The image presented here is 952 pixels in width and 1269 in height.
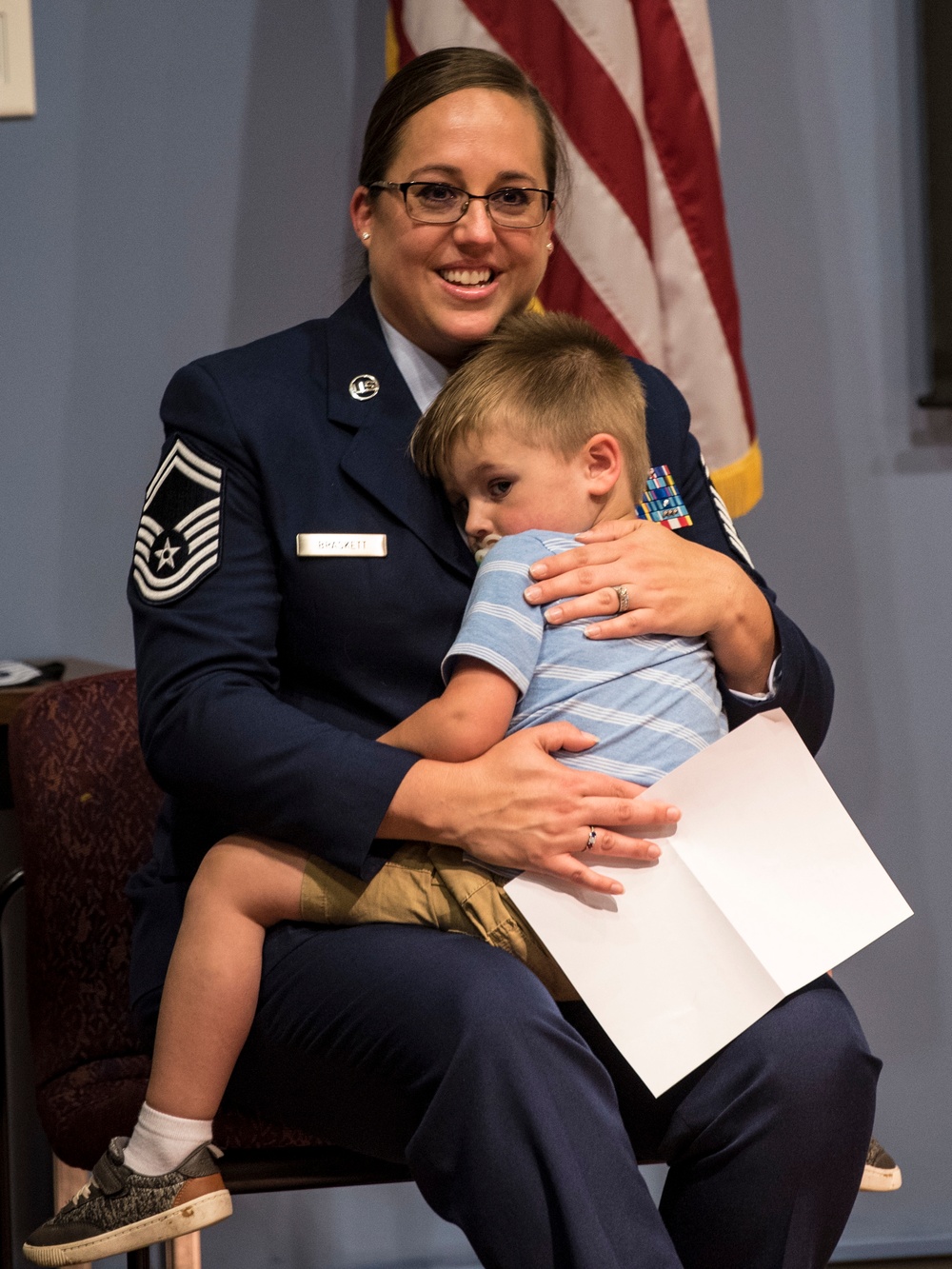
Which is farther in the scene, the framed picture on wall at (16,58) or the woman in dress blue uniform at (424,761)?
the framed picture on wall at (16,58)

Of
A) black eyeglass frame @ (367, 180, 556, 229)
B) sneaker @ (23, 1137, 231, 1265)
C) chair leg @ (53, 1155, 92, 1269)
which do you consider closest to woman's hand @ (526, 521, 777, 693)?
black eyeglass frame @ (367, 180, 556, 229)

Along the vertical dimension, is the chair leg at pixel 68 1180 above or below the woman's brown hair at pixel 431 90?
below

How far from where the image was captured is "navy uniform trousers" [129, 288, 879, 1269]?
110cm

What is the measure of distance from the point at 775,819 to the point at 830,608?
3.97 ft

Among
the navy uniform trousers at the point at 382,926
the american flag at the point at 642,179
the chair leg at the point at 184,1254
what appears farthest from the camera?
the american flag at the point at 642,179

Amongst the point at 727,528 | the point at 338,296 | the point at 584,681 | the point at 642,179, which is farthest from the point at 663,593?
the point at 338,296

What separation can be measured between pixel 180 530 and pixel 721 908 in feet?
2.14

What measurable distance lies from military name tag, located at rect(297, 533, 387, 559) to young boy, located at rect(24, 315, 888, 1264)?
0.12 metres

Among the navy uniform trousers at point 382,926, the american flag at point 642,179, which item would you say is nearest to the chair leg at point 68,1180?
the navy uniform trousers at point 382,926

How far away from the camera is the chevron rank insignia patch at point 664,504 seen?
1539 millimetres

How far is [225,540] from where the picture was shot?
139cm

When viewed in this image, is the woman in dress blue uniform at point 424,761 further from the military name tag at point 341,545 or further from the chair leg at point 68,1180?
the chair leg at point 68,1180

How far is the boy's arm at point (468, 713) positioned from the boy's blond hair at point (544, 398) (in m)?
0.24

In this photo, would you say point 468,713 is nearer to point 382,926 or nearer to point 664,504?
point 382,926
